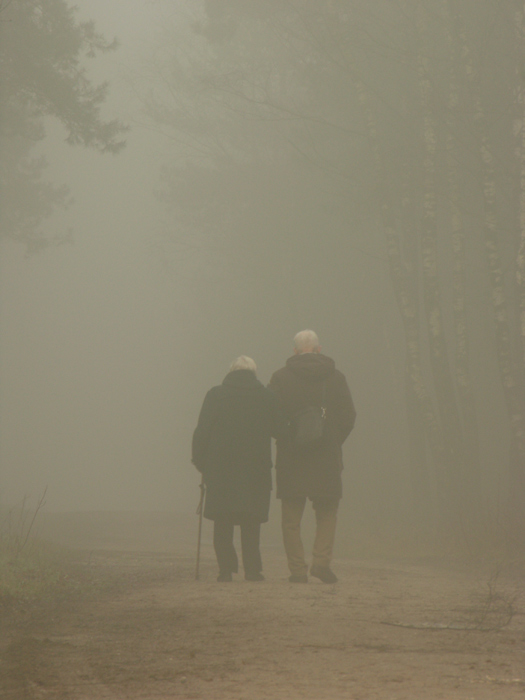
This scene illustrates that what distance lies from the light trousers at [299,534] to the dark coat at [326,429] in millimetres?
127

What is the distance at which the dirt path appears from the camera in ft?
14.0

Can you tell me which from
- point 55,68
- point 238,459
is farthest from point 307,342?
point 55,68

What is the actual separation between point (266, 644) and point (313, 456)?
2.92 metres

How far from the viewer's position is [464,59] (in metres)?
13.6

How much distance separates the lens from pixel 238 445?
810 cm

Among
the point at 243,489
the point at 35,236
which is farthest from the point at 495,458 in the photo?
the point at 35,236

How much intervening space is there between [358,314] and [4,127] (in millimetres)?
11577

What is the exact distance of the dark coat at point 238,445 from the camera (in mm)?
7969

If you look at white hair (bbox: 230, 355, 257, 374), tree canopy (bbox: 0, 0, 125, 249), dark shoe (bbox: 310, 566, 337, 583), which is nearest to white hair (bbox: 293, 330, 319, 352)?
white hair (bbox: 230, 355, 257, 374)

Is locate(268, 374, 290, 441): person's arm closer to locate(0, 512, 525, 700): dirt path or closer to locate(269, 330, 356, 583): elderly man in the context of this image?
locate(269, 330, 356, 583): elderly man

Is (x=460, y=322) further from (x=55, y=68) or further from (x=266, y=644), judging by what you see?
(x=266, y=644)

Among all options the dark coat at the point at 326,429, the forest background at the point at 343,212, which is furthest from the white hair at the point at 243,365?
the forest background at the point at 343,212

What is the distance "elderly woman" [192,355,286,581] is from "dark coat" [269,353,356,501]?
0.55 ft

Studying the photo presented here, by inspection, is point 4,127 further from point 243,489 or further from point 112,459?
point 112,459
